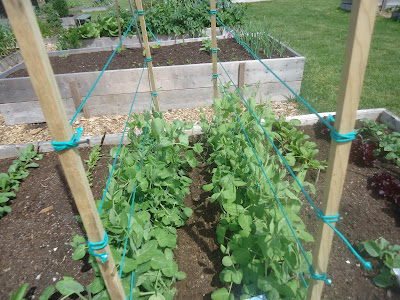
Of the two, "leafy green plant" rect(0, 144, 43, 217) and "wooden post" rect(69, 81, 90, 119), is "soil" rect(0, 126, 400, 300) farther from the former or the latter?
"wooden post" rect(69, 81, 90, 119)

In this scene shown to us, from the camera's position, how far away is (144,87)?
3.77 meters

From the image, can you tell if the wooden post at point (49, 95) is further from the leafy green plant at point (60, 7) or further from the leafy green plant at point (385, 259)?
the leafy green plant at point (60, 7)

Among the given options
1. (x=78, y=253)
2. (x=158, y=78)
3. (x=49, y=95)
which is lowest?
(x=78, y=253)

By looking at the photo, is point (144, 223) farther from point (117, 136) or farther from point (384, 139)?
point (384, 139)

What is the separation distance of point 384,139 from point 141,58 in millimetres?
3638

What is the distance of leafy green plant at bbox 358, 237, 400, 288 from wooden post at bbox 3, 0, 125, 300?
160cm

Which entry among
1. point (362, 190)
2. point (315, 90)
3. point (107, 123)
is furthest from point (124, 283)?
point (315, 90)

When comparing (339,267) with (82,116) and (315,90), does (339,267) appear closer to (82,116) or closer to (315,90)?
(315,90)

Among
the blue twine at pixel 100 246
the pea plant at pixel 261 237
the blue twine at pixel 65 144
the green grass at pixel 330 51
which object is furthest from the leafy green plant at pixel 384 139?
the blue twine at pixel 65 144

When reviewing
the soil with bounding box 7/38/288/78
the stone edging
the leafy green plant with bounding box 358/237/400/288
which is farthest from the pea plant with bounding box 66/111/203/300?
the soil with bounding box 7/38/288/78

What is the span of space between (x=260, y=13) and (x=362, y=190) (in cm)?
933

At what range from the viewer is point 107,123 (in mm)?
3832

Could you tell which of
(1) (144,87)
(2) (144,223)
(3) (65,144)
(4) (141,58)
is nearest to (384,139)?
(2) (144,223)

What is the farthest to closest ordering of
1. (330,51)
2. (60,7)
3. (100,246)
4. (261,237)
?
1. (60,7)
2. (330,51)
3. (261,237)
4. (100,246)
